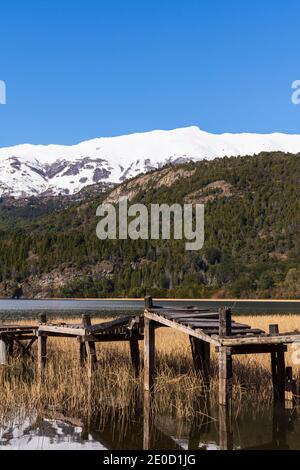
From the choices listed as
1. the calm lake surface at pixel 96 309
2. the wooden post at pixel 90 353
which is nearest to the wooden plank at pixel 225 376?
the wooden post at pixel 90 353

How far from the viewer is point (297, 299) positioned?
148m

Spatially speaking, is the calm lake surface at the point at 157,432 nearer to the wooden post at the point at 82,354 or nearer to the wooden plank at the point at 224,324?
the wooden plank at the point at 224,324

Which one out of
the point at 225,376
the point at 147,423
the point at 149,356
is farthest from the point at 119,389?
the point at 225,376

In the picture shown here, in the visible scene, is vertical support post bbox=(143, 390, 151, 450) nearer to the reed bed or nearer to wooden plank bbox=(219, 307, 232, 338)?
the reed bed

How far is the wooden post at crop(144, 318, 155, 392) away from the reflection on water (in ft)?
8.75

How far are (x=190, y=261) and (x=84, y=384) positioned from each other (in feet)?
537

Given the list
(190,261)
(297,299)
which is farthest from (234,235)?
(297,299)

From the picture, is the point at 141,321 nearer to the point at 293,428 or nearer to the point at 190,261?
the point at 293,428

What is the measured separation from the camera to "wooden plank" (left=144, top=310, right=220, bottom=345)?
17331 millimetres

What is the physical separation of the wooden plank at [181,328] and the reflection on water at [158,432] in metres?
1.79

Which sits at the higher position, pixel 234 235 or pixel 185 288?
pixel 234 235

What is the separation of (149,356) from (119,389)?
157 centimetres

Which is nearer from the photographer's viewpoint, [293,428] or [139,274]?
[293,428]

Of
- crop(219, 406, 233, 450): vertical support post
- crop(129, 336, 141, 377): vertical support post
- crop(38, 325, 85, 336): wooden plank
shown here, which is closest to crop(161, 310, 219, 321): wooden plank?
crop(129, 336, 141, 377): vertical support post
